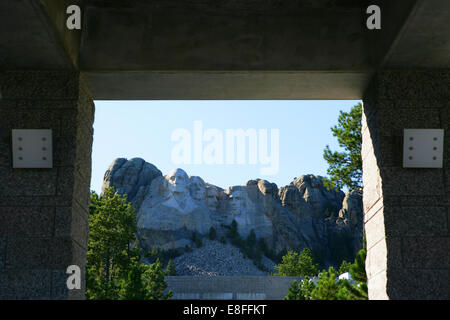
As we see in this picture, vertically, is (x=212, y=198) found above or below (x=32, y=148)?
above

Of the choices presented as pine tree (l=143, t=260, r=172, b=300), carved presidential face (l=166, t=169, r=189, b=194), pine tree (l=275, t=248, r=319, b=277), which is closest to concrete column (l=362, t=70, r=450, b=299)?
pine tree (l=143, t=260, r=172, b=300)

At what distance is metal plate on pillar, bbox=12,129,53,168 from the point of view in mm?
4832

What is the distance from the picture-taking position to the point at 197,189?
87.1 meters

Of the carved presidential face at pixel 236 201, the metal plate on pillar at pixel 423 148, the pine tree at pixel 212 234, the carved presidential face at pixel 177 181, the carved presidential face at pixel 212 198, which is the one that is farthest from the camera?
the carved presidential face at pixel 212 198

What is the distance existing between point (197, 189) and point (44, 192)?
82529 mm

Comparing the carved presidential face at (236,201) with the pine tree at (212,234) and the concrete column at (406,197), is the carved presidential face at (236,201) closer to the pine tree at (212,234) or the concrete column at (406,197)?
the pine tree at (212,234)

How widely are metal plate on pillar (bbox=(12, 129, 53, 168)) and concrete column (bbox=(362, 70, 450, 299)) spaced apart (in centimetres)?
313

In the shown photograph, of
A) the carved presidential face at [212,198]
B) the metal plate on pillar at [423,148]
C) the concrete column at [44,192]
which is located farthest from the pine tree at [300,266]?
the concrete column at [44,192]

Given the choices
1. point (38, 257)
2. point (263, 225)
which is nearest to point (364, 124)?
point (38, 257)

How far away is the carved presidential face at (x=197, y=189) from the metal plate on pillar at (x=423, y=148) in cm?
8114

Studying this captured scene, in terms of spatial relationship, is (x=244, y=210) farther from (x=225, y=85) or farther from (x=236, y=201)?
(x=225, y=85)

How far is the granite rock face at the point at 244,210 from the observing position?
79.4 metres

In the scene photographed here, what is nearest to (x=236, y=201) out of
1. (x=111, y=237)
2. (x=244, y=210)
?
(x=244, y=210)
